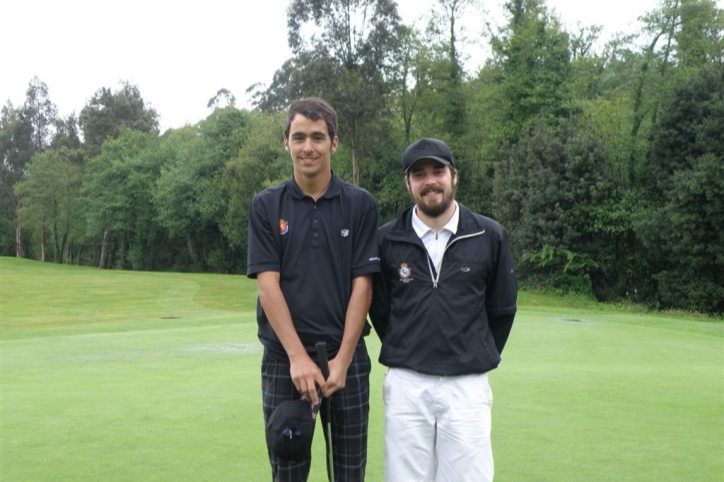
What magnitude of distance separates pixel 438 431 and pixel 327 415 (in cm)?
49

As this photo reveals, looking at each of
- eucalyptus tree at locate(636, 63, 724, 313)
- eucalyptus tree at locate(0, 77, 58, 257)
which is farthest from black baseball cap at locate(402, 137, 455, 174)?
eucalyptus tree at locate(0, 77, 58, 257)

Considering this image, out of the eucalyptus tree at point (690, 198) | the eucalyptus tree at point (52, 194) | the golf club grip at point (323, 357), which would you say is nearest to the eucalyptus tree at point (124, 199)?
the eucalyptus tree at point (52, 194)

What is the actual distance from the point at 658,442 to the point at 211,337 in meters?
8.71

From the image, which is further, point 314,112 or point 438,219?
point 438,219

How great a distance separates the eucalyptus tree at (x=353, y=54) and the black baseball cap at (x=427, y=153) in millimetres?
35387

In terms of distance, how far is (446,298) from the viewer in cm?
339

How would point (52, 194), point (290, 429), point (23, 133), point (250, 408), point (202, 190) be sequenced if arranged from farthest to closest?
point (23, 133) < point (52, 194) < point (202, 190) < point (250, 408) < point (290, 429)

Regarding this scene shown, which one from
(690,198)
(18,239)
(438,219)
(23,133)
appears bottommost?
(438,219)

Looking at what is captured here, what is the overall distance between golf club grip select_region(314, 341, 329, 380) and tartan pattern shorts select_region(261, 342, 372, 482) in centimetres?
22

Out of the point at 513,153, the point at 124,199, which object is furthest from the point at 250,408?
the point at 124,199

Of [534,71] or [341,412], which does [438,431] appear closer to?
[341,412]

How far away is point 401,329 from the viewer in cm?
344

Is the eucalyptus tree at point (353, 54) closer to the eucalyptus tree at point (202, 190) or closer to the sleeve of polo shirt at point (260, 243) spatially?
the eucalyptus tree at point (202, 190)

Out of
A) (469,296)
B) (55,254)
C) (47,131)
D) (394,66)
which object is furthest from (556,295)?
(47,131)
